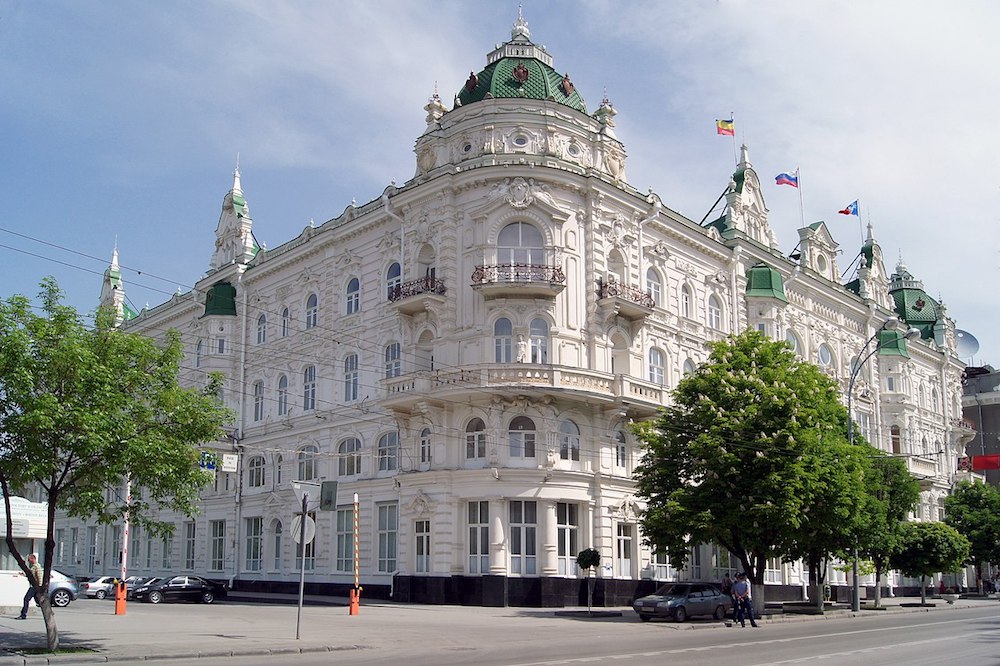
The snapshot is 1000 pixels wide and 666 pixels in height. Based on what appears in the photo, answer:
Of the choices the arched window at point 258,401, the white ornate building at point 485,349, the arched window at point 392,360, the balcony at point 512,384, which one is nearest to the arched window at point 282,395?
the white ornate building at point 485,349

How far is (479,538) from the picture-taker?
129ft

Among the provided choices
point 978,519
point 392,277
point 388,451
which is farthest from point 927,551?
point 392,277

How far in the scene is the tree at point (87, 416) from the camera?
1978 cm

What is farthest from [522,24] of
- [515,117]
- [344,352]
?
[344,352]

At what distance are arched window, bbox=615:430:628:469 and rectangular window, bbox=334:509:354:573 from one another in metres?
13.1

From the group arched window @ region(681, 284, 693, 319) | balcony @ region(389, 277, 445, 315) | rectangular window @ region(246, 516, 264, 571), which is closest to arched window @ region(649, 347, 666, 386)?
arched window @ region(681, 284, 693, 319)

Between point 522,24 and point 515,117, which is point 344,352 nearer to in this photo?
point 515,117

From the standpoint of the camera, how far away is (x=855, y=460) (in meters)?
36.6

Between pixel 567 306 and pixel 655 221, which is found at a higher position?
pixel 655 221

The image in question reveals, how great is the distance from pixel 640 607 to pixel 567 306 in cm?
1372

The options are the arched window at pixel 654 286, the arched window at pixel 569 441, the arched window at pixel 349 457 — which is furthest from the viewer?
the arched window at pixel 654 286

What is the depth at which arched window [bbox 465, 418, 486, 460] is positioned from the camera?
40.2 metres

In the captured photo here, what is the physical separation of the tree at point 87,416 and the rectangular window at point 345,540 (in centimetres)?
2349

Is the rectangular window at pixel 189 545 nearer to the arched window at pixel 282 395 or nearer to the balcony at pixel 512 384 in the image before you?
the arched window at pixel 282 395
